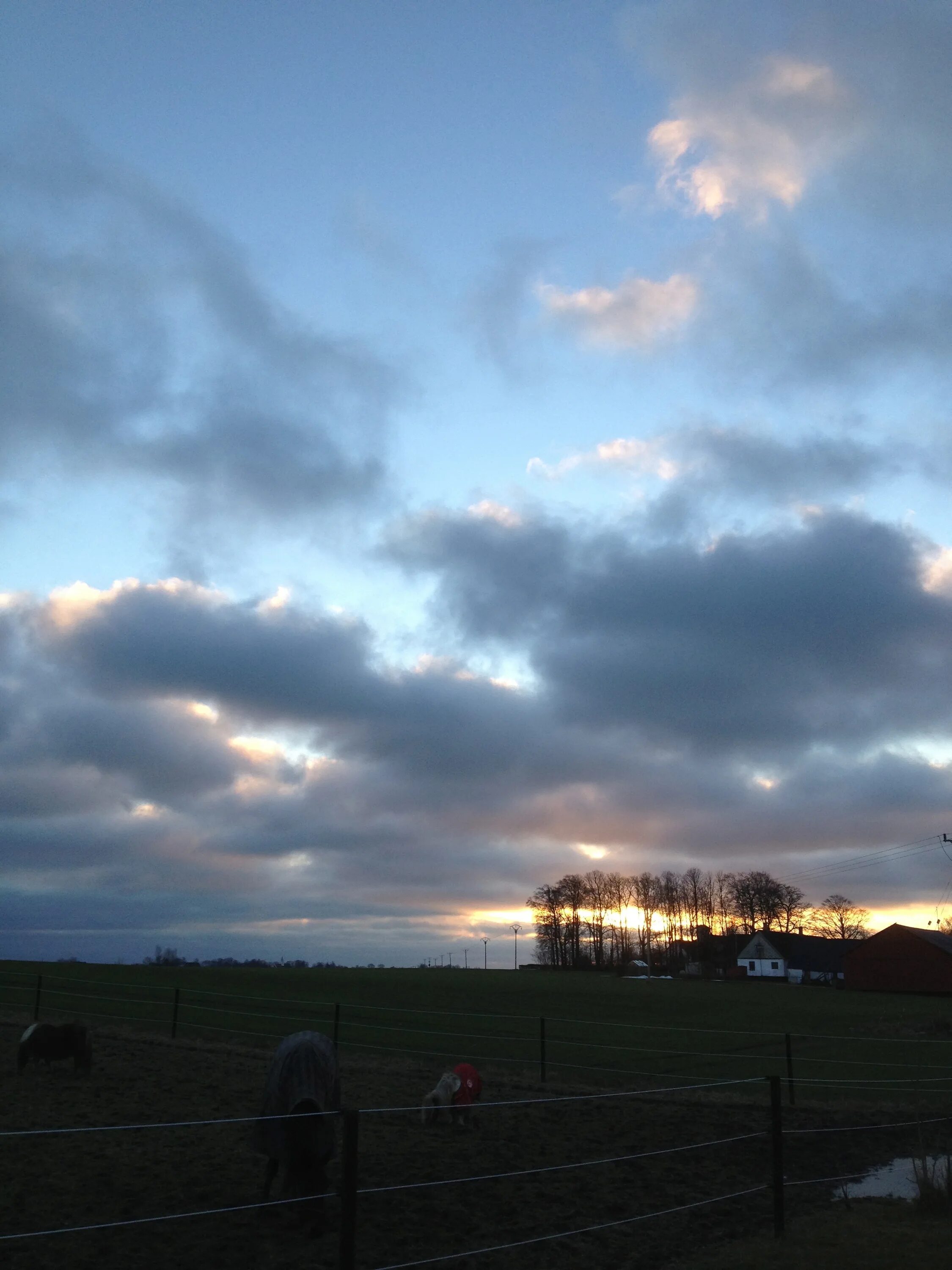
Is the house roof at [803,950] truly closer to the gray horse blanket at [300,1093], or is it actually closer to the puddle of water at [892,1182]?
the puddle of water at [892,1182]

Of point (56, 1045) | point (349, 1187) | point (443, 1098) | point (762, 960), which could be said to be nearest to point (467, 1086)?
point (443, 1098)

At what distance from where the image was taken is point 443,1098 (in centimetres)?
1217

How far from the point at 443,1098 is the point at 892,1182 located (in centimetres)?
521

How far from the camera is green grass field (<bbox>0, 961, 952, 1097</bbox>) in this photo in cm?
2089

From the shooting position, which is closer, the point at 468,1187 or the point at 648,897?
the point at 468,1187

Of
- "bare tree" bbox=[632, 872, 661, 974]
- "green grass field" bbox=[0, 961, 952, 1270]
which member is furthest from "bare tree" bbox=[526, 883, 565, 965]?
"green grass field" bbox=[0, 961, 952, 1270]

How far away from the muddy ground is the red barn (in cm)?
6096

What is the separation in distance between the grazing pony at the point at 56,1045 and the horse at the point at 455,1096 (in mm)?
6046

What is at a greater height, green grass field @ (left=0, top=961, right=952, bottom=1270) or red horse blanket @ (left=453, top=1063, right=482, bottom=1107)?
red horse blanket @ (left=453, top=1063, right=482, bottom=1107)

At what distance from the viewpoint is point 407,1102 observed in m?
14.5

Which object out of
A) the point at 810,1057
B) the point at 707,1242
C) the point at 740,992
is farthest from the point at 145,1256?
the point at 740,992

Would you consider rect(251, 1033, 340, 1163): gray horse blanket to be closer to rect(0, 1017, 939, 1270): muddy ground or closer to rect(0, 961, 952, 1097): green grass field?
rect(0, 1017, 939, 1270): muddy ground

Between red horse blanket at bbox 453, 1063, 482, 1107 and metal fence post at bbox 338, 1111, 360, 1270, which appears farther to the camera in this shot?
red horse blanket at bbox 453, 1063, 482, 1107

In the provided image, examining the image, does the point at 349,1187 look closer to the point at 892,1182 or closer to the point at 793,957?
the point at 892,1182
